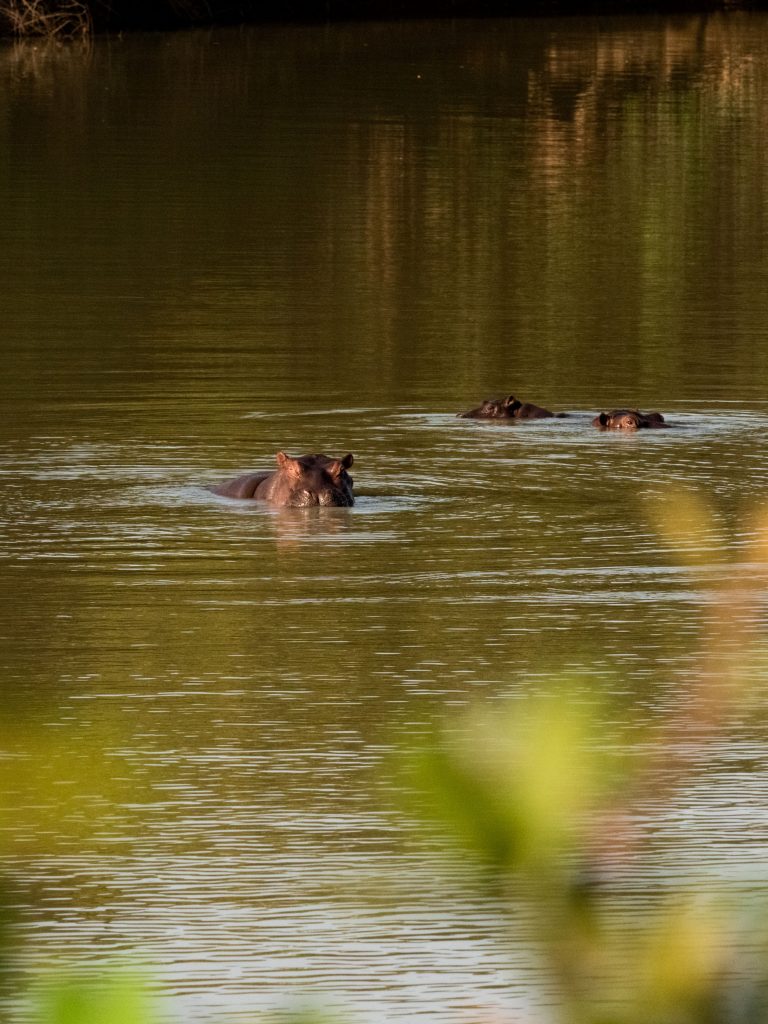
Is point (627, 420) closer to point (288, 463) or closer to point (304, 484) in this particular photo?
point (304, 484)

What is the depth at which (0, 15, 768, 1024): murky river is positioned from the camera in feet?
14.8

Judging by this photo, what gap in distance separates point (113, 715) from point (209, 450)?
4.64m

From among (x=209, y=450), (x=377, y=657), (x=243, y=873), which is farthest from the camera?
(x=209, y=450)

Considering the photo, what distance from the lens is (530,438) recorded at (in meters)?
11.2

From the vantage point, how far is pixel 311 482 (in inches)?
378

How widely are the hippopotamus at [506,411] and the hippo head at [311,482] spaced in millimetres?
1849

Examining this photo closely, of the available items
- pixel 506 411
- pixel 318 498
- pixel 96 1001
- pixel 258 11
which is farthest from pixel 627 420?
pixel 258 11

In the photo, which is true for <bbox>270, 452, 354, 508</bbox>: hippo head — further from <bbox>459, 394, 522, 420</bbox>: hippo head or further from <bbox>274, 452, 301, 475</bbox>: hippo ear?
<bbox>459, 394, 522, 420</bbox>: hippo head

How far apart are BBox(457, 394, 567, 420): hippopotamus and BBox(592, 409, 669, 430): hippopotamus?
1.13 feet

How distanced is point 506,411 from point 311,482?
2109 mm

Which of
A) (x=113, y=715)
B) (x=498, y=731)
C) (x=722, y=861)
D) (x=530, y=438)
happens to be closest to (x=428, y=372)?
(x=530, y=438)

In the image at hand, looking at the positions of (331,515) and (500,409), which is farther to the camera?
(500,409)

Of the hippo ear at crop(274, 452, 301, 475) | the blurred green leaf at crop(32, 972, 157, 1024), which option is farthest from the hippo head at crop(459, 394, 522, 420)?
the blurred green leaf at crop(32, 972, 157, 1024)

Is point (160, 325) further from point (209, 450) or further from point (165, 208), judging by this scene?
point (165, 208)
